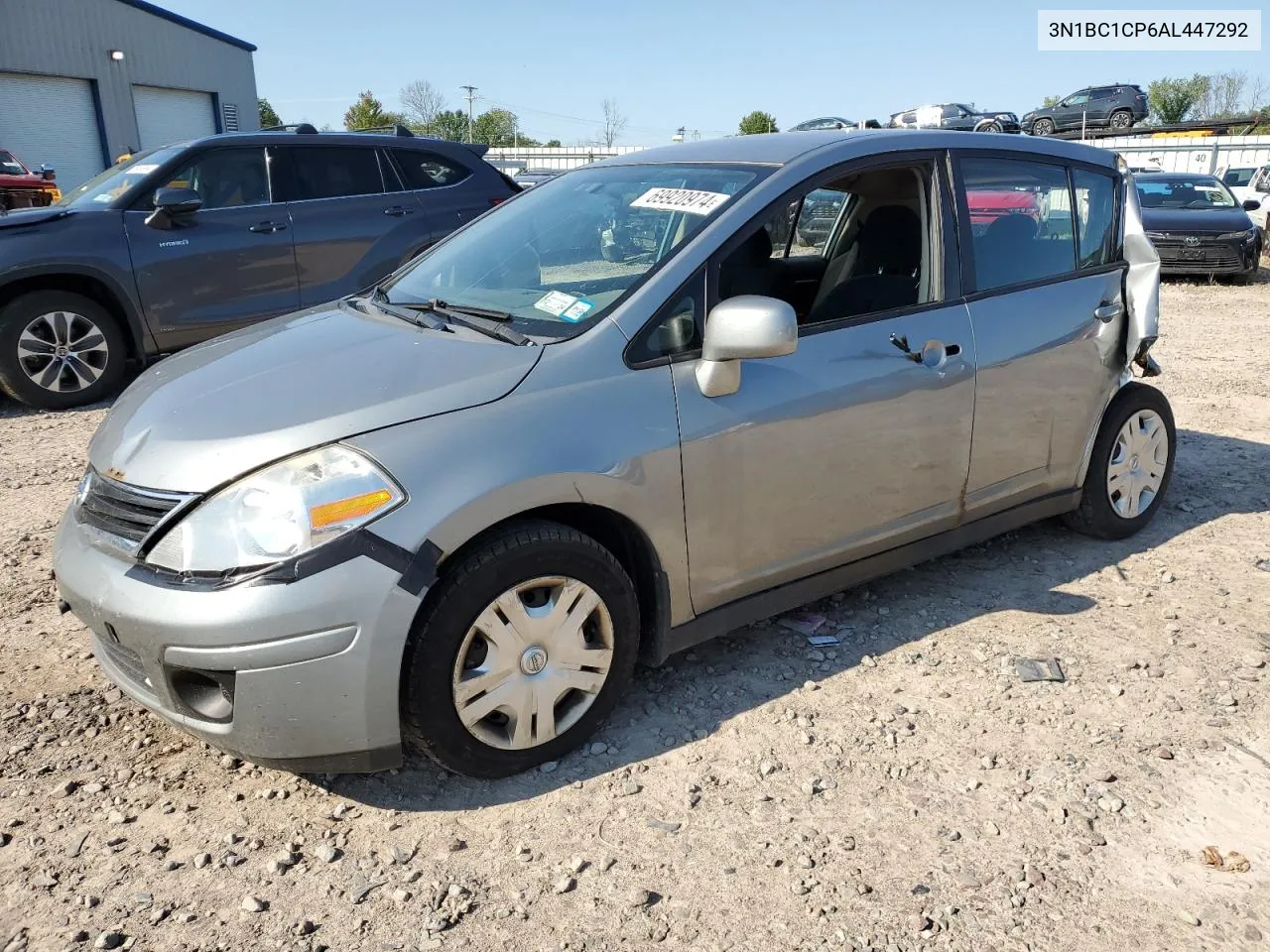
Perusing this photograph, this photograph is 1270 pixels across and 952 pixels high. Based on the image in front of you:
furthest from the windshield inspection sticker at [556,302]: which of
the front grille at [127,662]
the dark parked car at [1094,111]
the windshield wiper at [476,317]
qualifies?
the dark parked car at [1094,111]

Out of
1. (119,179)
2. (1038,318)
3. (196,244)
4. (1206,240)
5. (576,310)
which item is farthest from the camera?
(1206,240)

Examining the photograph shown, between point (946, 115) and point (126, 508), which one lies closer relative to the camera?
point (126, 508)

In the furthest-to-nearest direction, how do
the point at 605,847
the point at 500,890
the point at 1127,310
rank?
1. the point at 1127,310
2. the point at 605,847
3. the point at 500,890

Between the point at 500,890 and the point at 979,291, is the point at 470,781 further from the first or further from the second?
the point at 979,291

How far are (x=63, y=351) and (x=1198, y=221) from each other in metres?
14.3

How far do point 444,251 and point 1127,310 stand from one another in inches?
114

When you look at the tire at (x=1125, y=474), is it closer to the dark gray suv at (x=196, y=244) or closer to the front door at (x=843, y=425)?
the front door at (x=843, y=425)

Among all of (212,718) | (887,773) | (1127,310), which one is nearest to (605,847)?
(887,773)

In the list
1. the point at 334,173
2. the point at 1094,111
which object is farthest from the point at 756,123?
the point at 334,173

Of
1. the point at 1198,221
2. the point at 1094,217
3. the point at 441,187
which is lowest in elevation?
the point at 1198,221

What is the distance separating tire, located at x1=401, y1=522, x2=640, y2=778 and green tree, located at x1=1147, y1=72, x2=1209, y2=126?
67.9 m

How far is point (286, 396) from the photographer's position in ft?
8.55

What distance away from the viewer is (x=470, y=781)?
109 inches

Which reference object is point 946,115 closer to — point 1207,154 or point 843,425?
point 1207,154
